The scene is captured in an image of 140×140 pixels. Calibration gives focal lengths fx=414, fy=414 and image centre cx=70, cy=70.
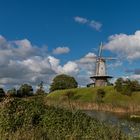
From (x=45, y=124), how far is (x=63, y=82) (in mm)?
122791

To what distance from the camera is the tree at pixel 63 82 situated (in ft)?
446

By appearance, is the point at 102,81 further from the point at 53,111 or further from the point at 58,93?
the point at 53,111

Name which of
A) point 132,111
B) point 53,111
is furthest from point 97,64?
point 53,111

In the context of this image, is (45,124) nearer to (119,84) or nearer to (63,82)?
(119,84)

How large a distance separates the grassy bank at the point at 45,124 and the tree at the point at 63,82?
11859cm

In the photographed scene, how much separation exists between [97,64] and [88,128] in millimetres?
103168

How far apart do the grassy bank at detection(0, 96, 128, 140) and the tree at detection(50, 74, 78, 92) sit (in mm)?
118587

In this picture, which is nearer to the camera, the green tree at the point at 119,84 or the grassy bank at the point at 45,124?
the grassy bank at the point at 45,124

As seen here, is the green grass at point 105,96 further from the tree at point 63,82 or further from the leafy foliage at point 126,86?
the tree at point 63,82

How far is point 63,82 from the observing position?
13825 centimetres

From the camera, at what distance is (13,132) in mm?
13773

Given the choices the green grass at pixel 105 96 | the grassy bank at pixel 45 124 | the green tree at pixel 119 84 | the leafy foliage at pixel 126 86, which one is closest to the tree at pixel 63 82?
the green grass at pixel 105 96

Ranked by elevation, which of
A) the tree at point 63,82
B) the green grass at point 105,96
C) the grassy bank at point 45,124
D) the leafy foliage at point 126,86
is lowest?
the grassy bank at point 45,124

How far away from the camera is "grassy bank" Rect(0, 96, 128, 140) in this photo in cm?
1351
